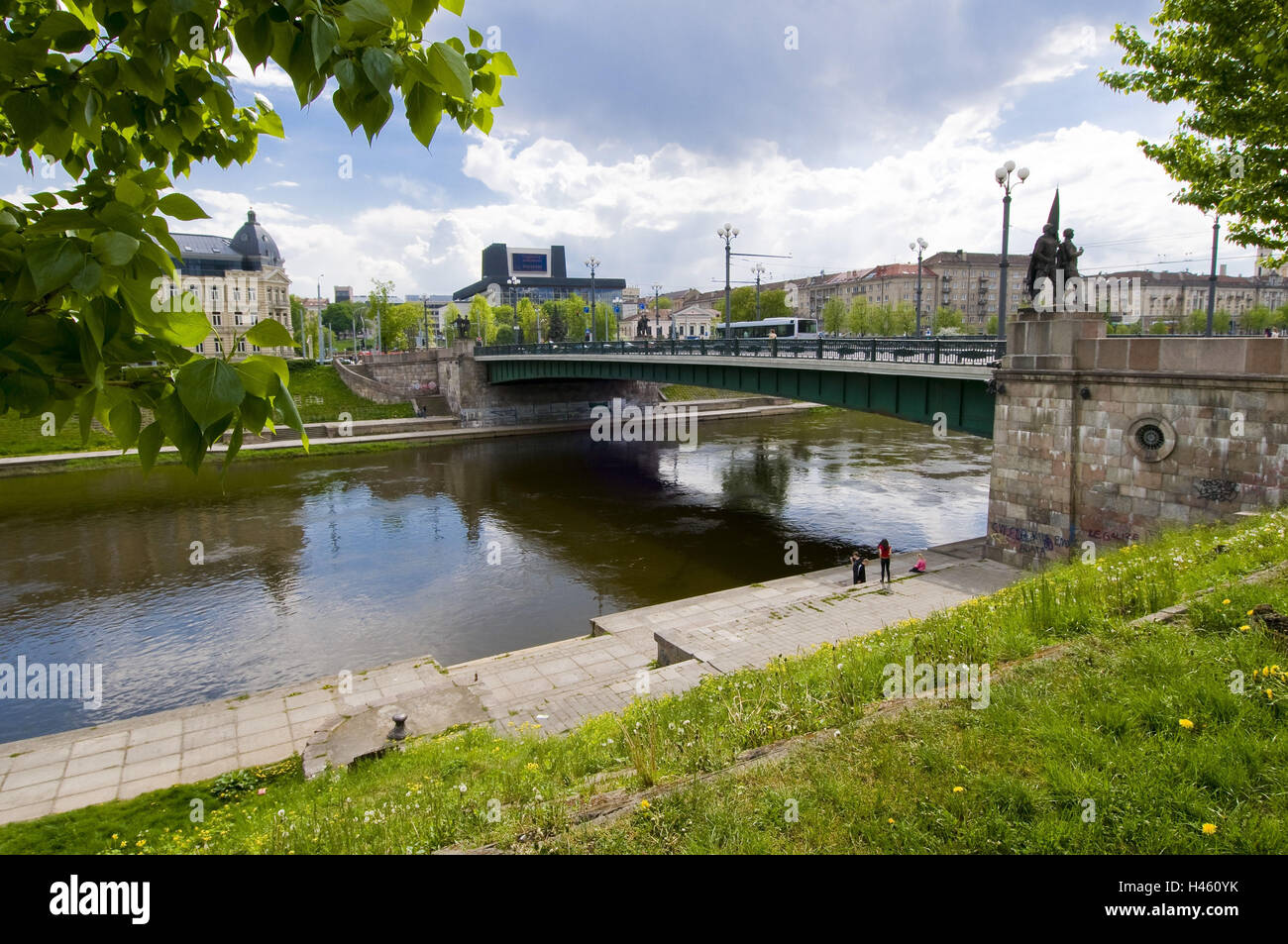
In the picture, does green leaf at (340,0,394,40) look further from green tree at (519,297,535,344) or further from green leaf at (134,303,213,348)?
green tree at (519,297,535,344)

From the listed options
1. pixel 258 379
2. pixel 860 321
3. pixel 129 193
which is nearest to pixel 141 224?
pixel 129 193

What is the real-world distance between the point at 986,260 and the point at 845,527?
4582 inches

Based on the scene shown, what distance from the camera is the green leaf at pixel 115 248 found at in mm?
1746

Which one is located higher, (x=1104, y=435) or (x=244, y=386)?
(x=244, y=386)

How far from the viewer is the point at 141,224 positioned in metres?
2.00

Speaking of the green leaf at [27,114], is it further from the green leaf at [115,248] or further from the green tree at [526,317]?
the green tree at [526,317]

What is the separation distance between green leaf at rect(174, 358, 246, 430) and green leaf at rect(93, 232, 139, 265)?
0.28 meters

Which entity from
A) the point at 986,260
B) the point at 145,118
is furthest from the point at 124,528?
the point at 986,260

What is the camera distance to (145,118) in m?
2.95
